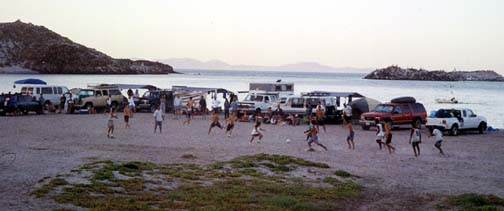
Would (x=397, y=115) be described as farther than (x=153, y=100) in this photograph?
No

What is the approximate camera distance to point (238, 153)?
22219mm

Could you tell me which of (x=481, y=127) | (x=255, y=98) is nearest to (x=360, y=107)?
(x=255, y=98)

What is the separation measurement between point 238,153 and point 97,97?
2453 centimetres

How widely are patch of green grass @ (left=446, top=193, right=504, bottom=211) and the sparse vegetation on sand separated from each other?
7.18 feet

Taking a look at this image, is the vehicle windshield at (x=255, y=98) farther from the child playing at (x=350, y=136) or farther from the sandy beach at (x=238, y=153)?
the child playing at (x=350, y=136)

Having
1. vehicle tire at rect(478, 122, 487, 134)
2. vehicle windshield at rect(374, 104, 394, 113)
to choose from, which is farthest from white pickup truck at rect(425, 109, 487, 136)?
vehicle windshield at rect(374, 104, 394, 113)

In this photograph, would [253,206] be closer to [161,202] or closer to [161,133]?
[161,202]

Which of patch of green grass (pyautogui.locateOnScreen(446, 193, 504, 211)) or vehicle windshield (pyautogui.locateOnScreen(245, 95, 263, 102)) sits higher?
vehicle windshield (pyautogui.locateOnScreen(245, 95, 263, 102))

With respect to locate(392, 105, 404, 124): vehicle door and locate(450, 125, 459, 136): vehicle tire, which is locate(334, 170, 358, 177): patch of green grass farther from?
locate(392, 105, 404, 124): vehicle door

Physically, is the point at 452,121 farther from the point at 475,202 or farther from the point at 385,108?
the point at 475,202

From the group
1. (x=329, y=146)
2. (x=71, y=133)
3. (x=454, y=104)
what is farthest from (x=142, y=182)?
(x=454, y=104)

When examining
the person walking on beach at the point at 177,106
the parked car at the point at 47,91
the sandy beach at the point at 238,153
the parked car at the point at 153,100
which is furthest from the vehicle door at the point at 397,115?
the parked car at the point at 47,91

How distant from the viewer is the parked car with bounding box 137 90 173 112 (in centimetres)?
4589

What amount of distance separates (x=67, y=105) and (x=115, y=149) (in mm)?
21730
